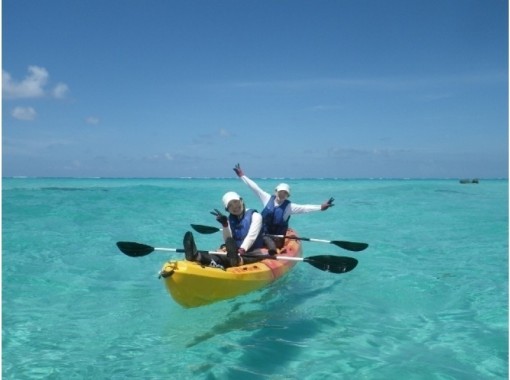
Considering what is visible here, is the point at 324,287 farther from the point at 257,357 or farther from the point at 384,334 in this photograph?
the point at 257,357

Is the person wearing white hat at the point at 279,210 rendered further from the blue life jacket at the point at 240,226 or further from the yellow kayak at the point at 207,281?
the yellow kayak at the point at 207,281

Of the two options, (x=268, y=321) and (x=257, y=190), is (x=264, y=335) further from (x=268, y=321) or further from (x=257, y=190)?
(x=257, y=190)

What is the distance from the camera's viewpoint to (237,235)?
7.25m

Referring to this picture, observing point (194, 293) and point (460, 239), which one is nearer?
point (194, 293)

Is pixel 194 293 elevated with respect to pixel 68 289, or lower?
elevated

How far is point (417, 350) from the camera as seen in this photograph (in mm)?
5785

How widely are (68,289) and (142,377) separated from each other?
14.3 ft

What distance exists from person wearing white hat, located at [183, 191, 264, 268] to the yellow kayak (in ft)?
0.74

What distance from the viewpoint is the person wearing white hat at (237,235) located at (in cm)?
655

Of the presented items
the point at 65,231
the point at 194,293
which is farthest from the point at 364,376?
the point at 65,231

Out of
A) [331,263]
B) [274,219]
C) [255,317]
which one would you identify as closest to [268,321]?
[255,317]

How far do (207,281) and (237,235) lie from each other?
160cm

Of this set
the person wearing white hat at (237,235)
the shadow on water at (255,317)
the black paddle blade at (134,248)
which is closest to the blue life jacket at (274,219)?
the person wearing white hat at (237,235)

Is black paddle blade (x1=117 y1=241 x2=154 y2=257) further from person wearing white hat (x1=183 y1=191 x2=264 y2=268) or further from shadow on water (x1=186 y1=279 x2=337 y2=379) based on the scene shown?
shadow on water (x1=186 y1=279 x2=337 y2=379)
